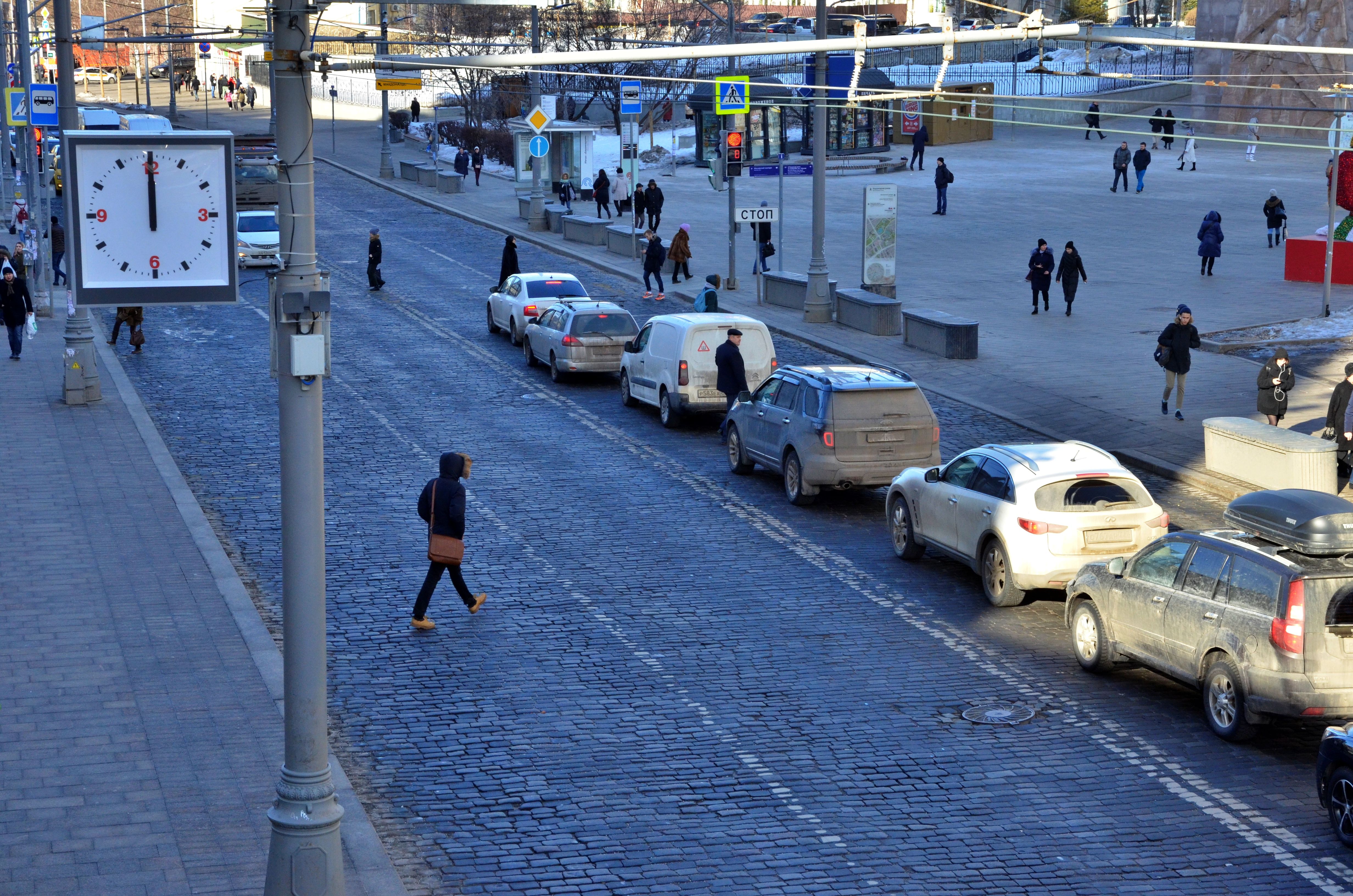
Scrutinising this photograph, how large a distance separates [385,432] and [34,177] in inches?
960

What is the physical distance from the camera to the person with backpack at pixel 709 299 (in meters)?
30.2

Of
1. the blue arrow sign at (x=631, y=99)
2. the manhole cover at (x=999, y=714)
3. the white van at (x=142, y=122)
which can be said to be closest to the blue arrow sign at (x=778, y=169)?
the blue arrow sign at (x=631, y=99)

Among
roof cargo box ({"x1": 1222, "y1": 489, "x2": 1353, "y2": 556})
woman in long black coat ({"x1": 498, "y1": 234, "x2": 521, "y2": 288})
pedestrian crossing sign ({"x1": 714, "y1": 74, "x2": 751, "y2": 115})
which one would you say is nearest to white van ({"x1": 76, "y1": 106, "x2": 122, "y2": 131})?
woman in long black coat ({"x1": 498, "y1": 234, "x2": 521, "y2": 288})

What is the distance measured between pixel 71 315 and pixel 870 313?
1497 centimetres

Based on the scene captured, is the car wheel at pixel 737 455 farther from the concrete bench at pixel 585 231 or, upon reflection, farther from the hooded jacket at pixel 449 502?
the concrete bench at pixel 585 231

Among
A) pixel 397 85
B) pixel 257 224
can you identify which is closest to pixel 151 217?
pixel 257 224

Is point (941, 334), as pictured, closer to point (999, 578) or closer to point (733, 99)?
point (733, 99)

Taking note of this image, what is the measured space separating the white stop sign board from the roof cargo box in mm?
22397

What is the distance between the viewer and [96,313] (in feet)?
115

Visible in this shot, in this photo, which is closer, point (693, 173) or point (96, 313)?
point (96, 313)

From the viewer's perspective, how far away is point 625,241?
43.0 meters

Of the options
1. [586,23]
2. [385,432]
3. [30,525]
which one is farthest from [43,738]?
[586,23]

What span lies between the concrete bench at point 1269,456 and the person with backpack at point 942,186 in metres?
26.1

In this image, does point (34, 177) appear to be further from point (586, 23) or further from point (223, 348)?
point (586, 23)
